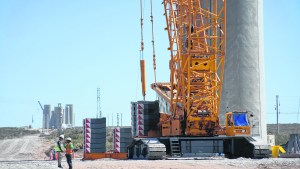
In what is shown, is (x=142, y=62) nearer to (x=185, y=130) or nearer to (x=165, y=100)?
(x=165, y=100)

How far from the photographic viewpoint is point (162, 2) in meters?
39.2

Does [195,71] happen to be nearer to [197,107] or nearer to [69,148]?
[197,107]

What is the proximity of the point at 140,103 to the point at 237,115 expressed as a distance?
22.3ft

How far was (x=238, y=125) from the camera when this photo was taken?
37.3 m

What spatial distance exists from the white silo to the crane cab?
15438 mm

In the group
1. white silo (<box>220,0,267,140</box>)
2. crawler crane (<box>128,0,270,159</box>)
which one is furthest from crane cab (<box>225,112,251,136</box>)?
white silo (<box>220,0,267,140</box>)

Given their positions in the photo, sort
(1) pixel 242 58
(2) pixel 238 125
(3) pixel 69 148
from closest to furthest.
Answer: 1. (3) pixel 69 148
2. (2) pixel 238 125
3. (1) pixel 242 58

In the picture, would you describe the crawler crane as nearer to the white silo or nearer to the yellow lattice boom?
the yellow lattice boom

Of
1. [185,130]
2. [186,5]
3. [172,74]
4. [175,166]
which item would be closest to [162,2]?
[186,5]

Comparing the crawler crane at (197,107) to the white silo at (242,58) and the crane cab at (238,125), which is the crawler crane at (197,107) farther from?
the white silo at (242,58)

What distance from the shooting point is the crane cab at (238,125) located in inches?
1464

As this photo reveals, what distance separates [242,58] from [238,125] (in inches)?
662

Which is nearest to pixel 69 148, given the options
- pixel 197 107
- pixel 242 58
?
pixel 197 107

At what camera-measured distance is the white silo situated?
174 ft
